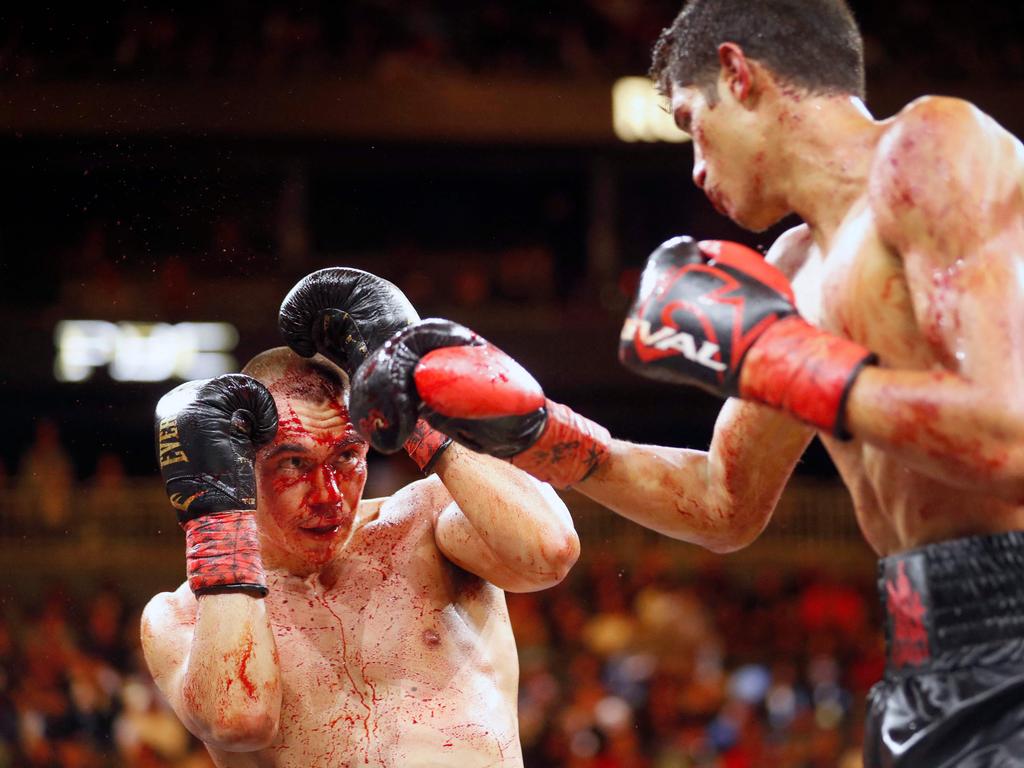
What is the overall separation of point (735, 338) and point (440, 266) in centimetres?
1046

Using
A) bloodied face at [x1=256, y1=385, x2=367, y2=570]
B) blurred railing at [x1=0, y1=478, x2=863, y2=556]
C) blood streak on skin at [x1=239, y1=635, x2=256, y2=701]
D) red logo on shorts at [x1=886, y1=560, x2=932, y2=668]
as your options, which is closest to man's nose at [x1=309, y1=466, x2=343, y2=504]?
bloodied face at [x1=256, y1=385, x2=367, y2=570]

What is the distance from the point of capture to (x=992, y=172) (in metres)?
1.74

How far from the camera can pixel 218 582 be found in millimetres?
2400

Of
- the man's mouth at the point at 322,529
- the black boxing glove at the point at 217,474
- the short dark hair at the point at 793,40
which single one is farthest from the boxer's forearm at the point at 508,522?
the short dark hair at the point at 793,40

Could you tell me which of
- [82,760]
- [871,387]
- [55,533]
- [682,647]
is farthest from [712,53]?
[55,533]

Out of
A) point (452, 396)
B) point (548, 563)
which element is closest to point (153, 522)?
point (548, 563)

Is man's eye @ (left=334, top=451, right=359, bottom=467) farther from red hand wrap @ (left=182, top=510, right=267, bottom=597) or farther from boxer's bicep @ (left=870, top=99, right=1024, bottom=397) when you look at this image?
boxer's bicep @ (left=870, top=99, right=1024, bottom=397)

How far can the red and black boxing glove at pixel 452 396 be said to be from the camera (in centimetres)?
209

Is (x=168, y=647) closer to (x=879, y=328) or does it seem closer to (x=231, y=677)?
(x=231, y=677)

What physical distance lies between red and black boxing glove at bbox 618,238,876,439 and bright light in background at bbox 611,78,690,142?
982 centimetres

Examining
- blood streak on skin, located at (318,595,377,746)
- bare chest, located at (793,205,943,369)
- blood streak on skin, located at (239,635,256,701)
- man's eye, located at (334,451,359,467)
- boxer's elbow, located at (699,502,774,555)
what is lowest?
blood streak on skin, located at (318,595,377,746)

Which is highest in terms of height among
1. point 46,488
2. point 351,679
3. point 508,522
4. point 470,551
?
point 508,522

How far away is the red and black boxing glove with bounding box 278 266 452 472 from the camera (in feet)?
8.39

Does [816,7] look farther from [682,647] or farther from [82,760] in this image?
[682,647]
